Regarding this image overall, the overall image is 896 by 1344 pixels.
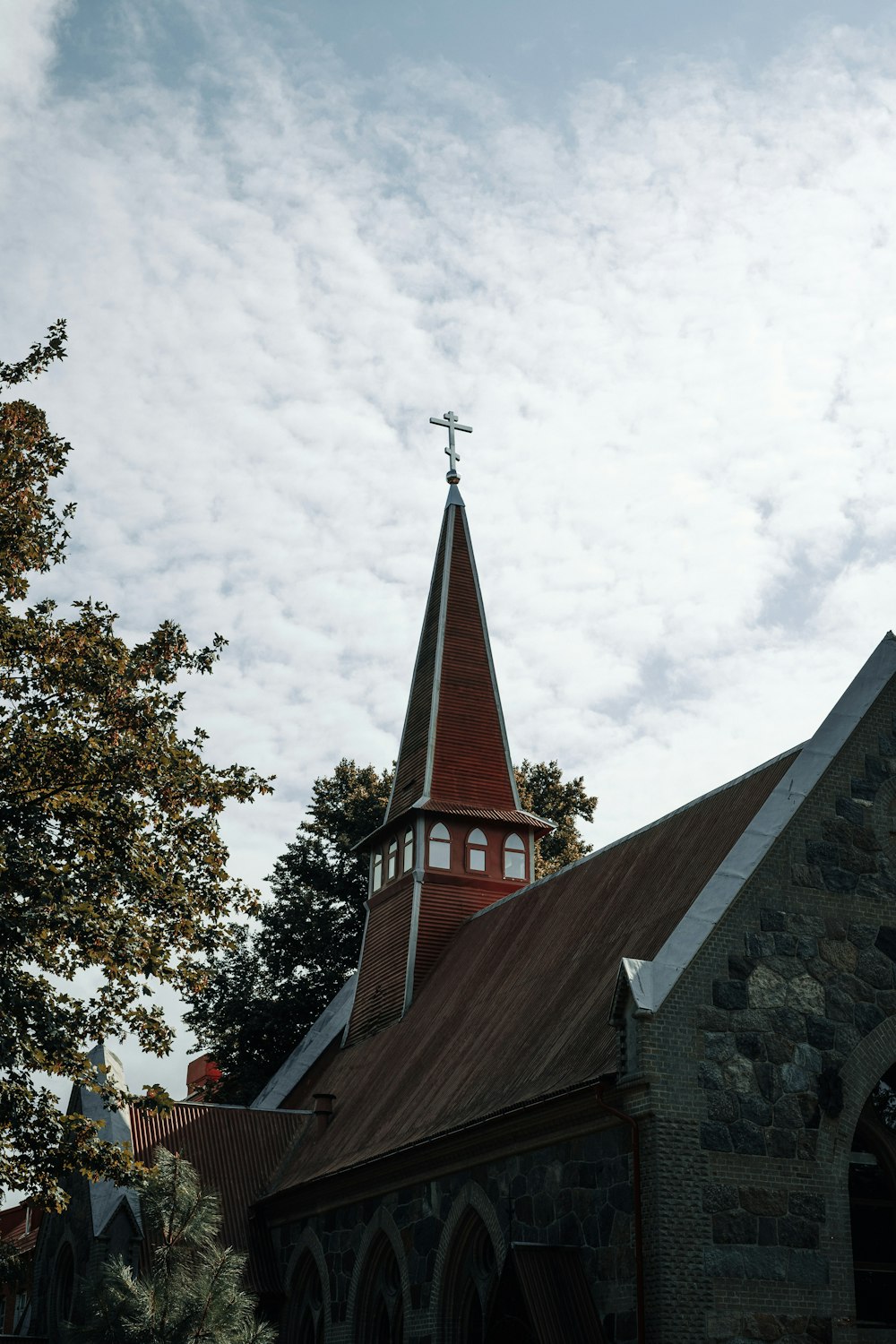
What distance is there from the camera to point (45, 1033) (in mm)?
15625

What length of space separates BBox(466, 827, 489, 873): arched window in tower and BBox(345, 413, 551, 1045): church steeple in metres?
0.02

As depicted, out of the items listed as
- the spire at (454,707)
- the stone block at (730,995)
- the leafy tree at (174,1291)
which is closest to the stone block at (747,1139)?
the stone block at (730,995)

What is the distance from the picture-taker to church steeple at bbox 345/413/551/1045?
26.8 meters

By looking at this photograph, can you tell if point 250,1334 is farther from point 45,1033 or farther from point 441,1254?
point 45,1033

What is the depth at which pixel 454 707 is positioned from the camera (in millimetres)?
29609

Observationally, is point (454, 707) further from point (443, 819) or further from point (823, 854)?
point (823, 854)

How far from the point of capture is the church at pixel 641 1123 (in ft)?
44.8

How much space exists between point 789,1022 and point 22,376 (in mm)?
11262

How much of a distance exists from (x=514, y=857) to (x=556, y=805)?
32.3ft

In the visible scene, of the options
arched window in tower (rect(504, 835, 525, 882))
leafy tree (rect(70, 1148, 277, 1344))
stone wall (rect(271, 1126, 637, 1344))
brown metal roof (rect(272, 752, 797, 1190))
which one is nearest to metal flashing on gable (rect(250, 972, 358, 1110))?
brown metal roof (rect(272, 752, 797, 1190))

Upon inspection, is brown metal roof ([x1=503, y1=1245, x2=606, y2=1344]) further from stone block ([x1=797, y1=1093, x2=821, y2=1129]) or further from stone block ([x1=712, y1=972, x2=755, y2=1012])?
stone block ([x1=712, y1=972, x2=755, y2=1012])

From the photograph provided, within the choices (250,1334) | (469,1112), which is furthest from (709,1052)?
(250,1334)

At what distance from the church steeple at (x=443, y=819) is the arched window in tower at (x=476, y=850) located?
22mm

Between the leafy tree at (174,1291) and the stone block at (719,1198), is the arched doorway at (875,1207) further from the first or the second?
the leafy tree at (174,1291)
